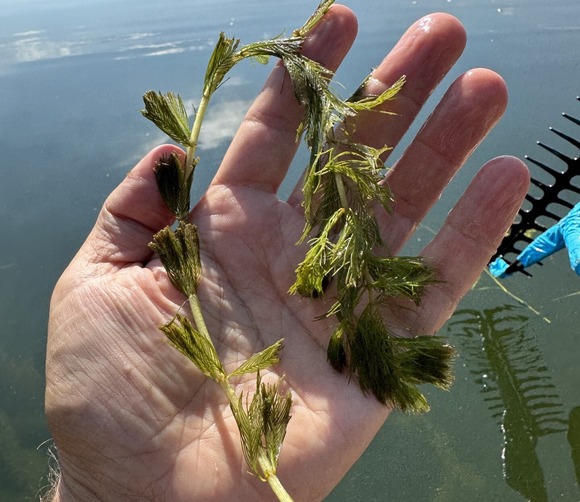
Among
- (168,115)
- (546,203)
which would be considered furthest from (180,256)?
(546,203)

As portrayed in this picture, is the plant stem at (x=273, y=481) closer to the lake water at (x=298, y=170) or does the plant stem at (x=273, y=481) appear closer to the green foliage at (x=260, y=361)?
the green foliage at (x=260, y=361)

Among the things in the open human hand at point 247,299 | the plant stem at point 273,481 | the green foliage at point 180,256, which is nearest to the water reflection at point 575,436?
the open human hand at point 247,299

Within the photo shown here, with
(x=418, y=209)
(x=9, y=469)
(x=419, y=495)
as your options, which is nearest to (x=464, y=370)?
(x=419, y=495)

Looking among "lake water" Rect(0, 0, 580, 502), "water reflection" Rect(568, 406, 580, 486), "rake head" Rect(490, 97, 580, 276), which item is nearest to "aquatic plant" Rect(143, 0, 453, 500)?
"lake water" Rect(0, 0, 580, 502)

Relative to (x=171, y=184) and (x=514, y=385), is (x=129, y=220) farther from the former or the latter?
(x=514, y=385)

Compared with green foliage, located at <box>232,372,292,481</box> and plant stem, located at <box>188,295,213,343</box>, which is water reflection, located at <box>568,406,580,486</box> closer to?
green foliage, located at <box>232,372,292,481</box>

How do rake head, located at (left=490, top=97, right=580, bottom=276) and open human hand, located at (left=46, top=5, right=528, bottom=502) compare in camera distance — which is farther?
rake head, located at (left=490, top=97, right=580, bottom=276)
